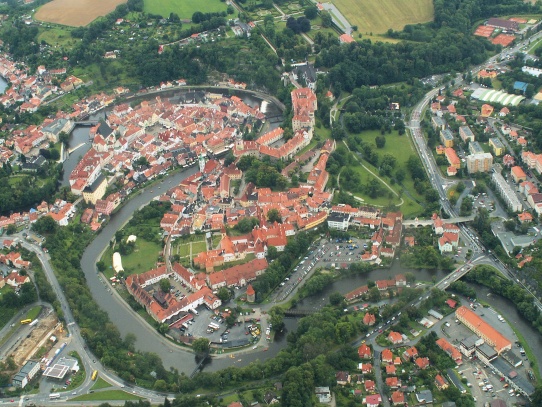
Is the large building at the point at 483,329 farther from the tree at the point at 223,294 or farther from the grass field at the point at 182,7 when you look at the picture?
the grass field at the point at 182,7

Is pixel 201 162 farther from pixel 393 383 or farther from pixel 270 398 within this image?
pixel 393 383

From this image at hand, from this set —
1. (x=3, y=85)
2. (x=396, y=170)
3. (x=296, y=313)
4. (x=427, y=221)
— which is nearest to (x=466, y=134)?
(x=396, y=170)

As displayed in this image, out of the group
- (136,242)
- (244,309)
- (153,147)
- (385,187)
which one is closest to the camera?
(244,309)

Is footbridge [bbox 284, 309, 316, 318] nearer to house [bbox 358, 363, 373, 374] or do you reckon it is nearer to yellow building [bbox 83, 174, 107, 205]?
house [bbox 358, 363, 373, 374]

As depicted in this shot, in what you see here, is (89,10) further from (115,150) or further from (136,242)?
(136,242)

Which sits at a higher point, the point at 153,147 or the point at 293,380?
the point at 293,380

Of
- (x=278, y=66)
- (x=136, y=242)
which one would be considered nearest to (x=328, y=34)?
(x=278, y=66)
